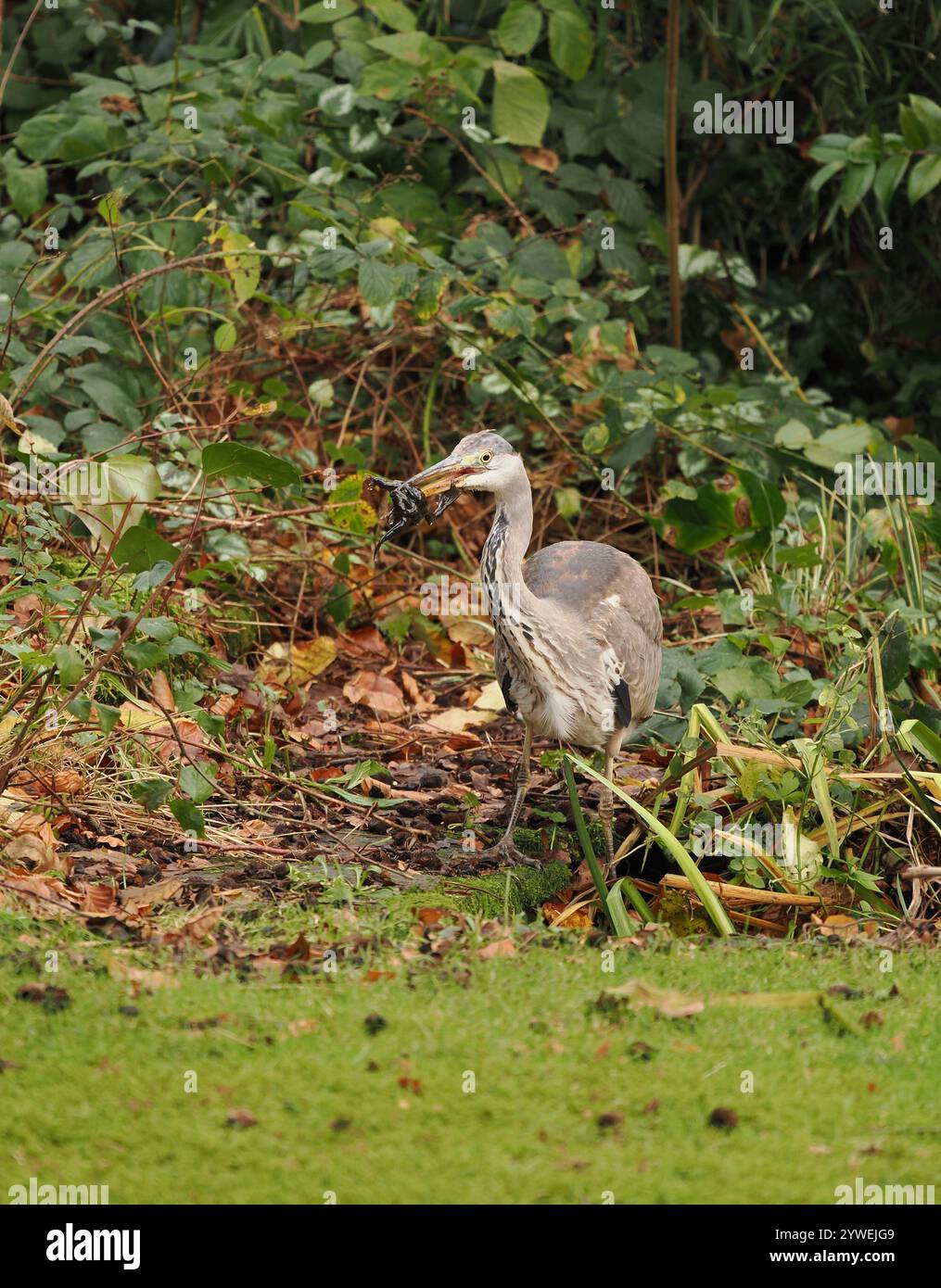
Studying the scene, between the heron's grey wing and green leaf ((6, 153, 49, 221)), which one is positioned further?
green leaf ((6, 153, 49, 221))

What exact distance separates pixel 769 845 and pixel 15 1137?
2.50 m

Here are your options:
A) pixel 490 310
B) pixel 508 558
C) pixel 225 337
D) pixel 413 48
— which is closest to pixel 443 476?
pixel 508 558

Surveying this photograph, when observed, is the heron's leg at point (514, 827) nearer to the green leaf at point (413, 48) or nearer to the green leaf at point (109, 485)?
the green leaf at point (109, 485)

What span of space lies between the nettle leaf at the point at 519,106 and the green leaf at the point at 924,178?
1.79 m

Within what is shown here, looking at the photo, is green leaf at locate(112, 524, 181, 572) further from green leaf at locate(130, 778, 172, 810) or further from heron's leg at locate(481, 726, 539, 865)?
heron's leg at locate(481, 726, 539, 865)

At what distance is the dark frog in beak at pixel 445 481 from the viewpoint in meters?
4.48

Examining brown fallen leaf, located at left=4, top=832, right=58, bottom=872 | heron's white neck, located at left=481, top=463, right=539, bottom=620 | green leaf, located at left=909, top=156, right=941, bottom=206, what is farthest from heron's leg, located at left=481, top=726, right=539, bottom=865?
green leaf, located at left=909, top=156, right=941, bottom=206

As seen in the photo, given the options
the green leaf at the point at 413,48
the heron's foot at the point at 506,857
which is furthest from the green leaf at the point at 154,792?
the green leaf at the point at 413,48

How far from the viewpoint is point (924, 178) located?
6.35 m

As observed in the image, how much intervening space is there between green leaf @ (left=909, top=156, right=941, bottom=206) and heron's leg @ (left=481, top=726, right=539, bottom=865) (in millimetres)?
3188

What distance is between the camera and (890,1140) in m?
2.85

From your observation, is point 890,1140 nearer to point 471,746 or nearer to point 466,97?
point 471,746

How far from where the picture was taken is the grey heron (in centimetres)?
453
